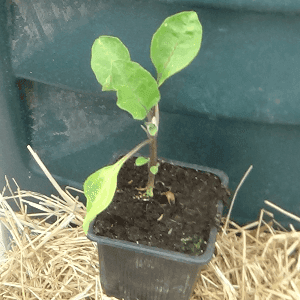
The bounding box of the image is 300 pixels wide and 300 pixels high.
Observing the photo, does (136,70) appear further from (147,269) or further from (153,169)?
(147,269)

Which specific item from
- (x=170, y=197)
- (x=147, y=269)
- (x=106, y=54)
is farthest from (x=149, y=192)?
(x=106, y=54)

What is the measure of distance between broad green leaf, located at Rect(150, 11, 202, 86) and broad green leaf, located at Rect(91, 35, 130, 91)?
0.15ft

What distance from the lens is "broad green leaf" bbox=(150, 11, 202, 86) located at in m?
0.47

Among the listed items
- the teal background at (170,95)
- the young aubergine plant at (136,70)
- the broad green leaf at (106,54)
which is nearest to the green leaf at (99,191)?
the young aubergine plant at (136,70)

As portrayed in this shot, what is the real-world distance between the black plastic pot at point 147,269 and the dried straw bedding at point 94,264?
0.09 metres

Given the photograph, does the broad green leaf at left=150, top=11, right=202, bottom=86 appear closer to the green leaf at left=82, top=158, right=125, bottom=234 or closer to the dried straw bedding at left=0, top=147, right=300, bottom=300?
the green leaf at left=82, top=158, right=125, bottom=234

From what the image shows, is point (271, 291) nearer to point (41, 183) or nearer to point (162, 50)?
point (162, 50)

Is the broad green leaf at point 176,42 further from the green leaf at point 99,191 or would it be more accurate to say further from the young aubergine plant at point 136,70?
the green leaf at point 99,191

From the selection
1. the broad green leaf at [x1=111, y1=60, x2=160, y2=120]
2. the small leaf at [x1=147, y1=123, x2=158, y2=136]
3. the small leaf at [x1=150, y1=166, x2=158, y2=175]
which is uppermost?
the broad green leaf at [x1=111, y1=60, x2=160, y2=120]

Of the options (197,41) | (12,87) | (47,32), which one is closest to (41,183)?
(12,87)

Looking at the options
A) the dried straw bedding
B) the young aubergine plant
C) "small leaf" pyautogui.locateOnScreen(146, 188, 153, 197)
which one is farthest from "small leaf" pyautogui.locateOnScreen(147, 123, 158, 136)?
the dried straw bedding

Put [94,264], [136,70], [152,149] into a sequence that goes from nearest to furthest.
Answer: [136,70] → [152,149] → [94,264]

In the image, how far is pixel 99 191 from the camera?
1.54 ft

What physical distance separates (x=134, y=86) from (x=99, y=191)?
147 mm
